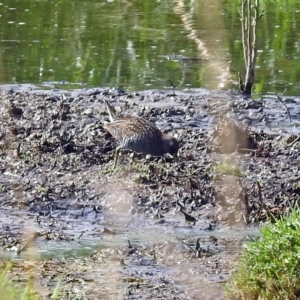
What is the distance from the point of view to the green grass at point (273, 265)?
199 inches

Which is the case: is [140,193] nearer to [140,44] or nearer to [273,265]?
[273,265]

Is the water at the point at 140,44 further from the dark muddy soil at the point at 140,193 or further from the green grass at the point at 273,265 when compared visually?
the green grass at the point at 273,265

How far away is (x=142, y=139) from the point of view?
8172mm

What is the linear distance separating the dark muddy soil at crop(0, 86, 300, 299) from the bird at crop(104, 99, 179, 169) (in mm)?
121

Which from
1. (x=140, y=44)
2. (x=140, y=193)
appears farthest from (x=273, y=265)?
(x=140, y=44)

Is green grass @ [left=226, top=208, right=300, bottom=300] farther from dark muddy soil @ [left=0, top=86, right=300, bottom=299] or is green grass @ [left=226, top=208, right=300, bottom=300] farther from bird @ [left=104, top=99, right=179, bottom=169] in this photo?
bird @ [left=104, top=99, right=179, bottom=169]

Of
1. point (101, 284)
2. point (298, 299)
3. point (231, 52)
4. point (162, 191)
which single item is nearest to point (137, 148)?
point (162, 191)

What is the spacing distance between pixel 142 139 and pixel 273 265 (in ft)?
10.6

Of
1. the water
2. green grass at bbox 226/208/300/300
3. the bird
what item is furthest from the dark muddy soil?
the water

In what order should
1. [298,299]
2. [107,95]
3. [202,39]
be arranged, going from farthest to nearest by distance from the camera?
1. [202,39]
2. [107,95]
3. [298,299]

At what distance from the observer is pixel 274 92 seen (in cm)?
1096

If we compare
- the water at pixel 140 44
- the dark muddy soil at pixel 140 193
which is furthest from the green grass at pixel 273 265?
the water at pixel 140 44

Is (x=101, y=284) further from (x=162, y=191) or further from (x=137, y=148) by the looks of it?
(x=137, y=148)

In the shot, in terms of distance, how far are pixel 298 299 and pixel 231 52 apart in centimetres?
869
